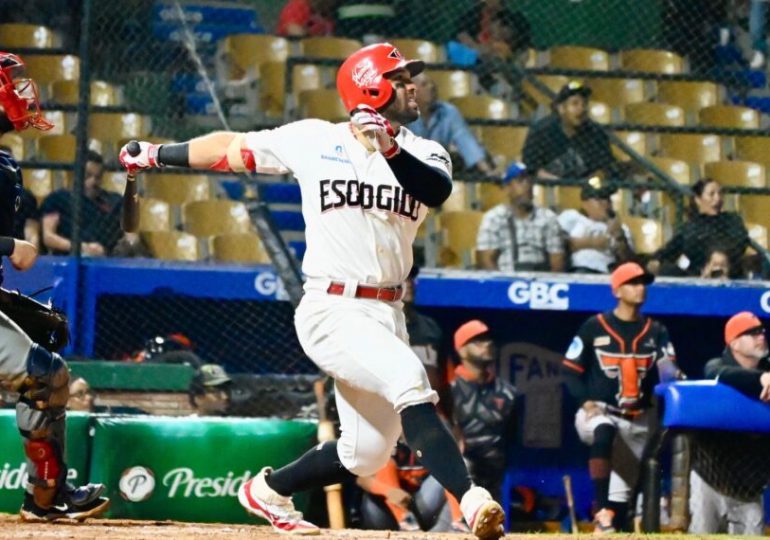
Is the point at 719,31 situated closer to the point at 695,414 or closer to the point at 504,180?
the point at 504,180

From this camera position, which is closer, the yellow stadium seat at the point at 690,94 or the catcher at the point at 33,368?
the catcher at the point at 33,368

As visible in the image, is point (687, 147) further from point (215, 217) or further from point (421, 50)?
point (215, 217)

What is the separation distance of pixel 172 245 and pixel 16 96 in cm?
346

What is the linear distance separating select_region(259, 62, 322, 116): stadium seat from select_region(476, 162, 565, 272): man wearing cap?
71.6 inches

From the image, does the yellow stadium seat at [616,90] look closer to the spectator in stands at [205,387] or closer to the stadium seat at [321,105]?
the stadium seat at [321,105]

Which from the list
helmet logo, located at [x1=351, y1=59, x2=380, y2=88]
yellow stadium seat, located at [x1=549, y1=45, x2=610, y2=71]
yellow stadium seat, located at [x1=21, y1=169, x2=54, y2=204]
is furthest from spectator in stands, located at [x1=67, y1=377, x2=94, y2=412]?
yellow stadium seat, located at [x1=549, y1=45, x2=610, y2=71]

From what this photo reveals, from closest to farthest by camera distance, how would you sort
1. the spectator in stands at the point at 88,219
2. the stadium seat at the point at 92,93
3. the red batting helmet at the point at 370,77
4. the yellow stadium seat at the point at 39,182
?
the red batting helmet at the point at 370,77 → the spectator in stands at the point at 88,219 → the yellow stadium seat at the point at 39,182 → the stadium seat at the point at 92,93

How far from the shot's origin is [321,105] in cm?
1037

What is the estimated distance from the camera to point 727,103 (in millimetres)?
11078

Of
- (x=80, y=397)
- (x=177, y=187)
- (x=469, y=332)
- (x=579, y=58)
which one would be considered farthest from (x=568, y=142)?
(x=80, y=397)

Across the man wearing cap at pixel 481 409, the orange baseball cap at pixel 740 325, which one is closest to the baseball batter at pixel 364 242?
the man wearing cap at pixel 481 409

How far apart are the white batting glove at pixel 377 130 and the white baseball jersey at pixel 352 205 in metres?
0.39

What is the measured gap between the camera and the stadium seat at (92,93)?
9742mm

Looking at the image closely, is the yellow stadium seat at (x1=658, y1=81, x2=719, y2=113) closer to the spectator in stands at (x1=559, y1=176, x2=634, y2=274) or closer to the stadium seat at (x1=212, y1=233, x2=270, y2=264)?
the spectator in stands at (x1=559, y1=176, x2=634, y2=274)
